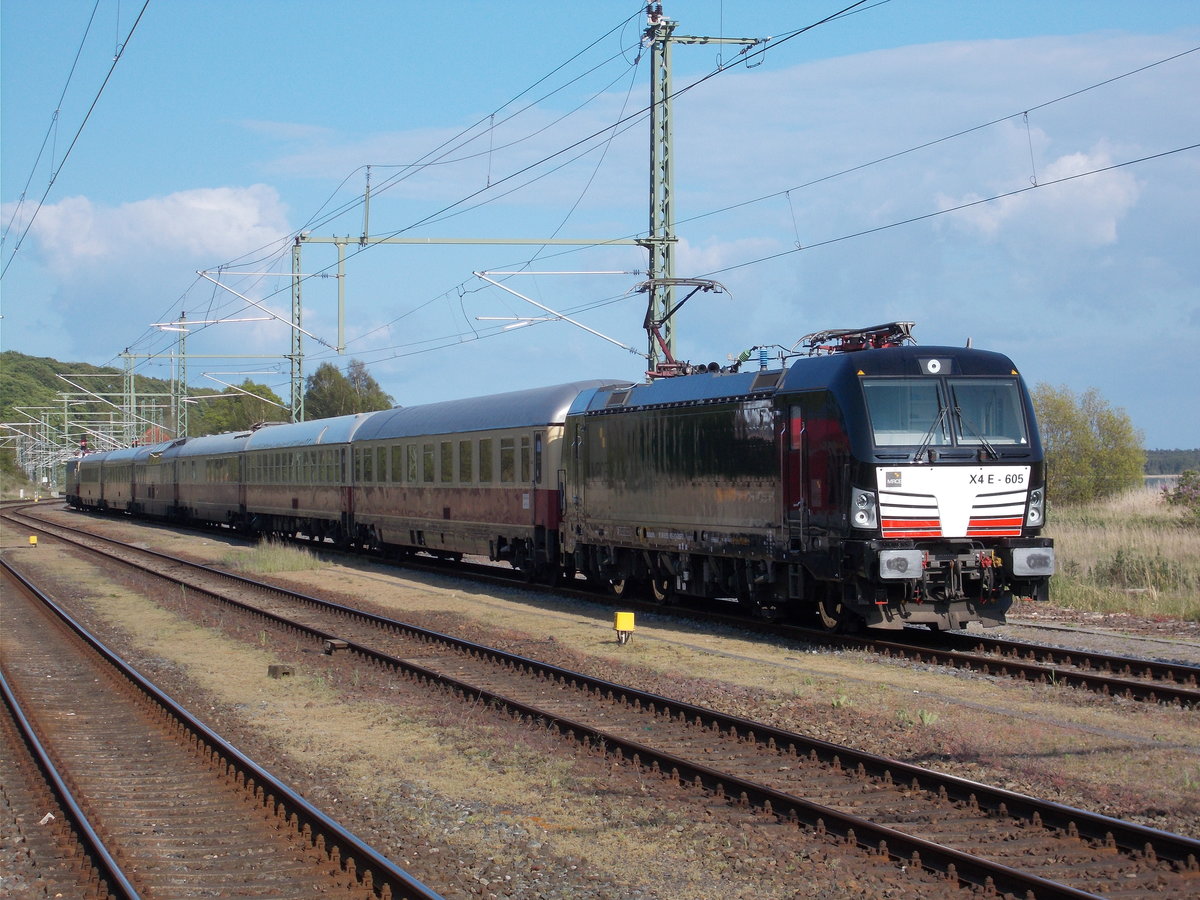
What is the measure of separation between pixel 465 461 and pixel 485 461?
100 centimetres

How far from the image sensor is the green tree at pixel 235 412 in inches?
4087

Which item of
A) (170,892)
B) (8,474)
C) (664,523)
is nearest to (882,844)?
(170,892)

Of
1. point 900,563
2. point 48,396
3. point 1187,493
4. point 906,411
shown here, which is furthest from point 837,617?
point 48,396

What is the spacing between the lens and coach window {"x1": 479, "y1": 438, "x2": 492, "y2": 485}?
2348 centimetres

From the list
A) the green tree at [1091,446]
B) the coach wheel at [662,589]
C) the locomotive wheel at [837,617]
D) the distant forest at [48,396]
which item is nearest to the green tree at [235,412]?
the distant forest at [48,396]

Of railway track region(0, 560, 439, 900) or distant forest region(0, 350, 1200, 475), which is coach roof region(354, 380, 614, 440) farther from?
distant forest region(0, 350, 1200, 475)

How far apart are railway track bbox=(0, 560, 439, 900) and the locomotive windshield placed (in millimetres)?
7755

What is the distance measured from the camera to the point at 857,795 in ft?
26.6

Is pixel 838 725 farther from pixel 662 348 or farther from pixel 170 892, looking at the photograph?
pixel 662 348

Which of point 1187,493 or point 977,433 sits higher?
point 977,433

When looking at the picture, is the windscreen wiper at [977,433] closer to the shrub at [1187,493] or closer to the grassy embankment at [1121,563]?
the grassy embankment at [1121,563]

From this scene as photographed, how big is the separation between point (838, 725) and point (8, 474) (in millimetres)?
116959

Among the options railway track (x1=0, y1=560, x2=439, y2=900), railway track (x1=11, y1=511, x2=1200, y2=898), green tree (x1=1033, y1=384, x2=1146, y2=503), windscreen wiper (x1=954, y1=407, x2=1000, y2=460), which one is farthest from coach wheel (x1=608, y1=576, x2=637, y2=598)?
green tree (x1=1033, y1=384, x2=1146, y2=503)

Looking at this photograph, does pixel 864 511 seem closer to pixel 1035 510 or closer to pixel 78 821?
pixel 1035 510
